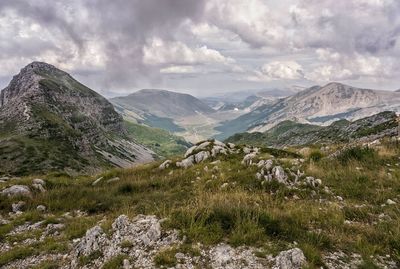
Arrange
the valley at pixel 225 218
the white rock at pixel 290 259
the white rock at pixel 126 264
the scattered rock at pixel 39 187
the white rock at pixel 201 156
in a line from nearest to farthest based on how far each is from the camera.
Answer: the white rock at pixel 290 259 → the white rock at pixel 126 264 → the valley at pixel 225 218 → the scattered rock at pixel 39 187 → the white rock at pixel 201 156

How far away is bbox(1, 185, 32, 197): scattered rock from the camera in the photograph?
1998cm

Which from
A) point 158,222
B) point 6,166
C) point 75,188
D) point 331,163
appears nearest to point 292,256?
point 158,222

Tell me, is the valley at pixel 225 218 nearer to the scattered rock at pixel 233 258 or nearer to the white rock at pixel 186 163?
the scattered rock at pixel 233 258

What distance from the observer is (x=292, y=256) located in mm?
9617

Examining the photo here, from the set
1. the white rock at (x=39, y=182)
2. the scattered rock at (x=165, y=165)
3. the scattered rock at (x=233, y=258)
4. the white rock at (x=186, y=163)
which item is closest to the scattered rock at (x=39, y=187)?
the white rock at (x=39, y=182)

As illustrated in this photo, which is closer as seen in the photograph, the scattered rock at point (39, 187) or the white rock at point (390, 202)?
the white rock at point (390, 202)

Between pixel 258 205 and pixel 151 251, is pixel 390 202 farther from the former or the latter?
pixel 151 251

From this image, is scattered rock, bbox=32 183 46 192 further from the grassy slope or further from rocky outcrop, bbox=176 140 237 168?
rocky outcrop, bbox=176 140 237 168

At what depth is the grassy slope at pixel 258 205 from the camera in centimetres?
1111

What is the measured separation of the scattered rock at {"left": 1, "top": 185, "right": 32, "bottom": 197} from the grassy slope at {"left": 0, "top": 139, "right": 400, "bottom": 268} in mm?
928

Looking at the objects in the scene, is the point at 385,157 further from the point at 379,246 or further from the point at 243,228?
the point at 243,228

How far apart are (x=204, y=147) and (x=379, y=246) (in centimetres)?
1835

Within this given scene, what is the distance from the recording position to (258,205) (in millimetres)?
14227

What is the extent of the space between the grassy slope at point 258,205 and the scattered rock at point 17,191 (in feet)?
3.05
